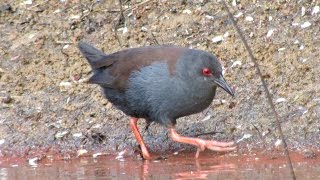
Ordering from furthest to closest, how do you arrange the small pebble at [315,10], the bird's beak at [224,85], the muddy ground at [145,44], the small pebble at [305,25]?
the small pebble at [315,10], the small pebble at [305,25], the muddy ground at [145,44], the bird's beak at [224,85]

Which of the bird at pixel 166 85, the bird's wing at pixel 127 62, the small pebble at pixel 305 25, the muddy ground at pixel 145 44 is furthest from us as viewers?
the small pebble at pixel 305 25

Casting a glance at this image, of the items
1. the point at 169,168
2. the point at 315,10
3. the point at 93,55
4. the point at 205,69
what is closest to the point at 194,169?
the point at 169,168

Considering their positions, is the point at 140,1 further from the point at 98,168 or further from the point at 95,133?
the point at 98,168

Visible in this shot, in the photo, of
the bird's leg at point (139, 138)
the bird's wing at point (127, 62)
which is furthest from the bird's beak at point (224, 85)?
the bird's leg at point (139, 138)

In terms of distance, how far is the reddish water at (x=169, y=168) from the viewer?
26.3ft

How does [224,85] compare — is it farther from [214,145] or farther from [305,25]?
[305,25]

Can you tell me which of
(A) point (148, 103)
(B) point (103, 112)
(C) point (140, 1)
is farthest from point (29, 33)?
(A) point (148, 103)

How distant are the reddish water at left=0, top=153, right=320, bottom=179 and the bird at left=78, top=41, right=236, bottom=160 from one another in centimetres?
16

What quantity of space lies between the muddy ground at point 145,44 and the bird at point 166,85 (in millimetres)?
452

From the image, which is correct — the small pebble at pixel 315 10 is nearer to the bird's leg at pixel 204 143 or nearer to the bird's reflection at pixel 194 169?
the bird's leg at pixel 204 143

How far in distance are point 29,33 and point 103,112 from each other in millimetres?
2158

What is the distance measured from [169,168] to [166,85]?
733 millimetres

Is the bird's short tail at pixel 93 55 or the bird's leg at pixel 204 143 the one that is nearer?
the bird's leg at pixel 204 143

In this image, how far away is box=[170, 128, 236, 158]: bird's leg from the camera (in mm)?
8609
